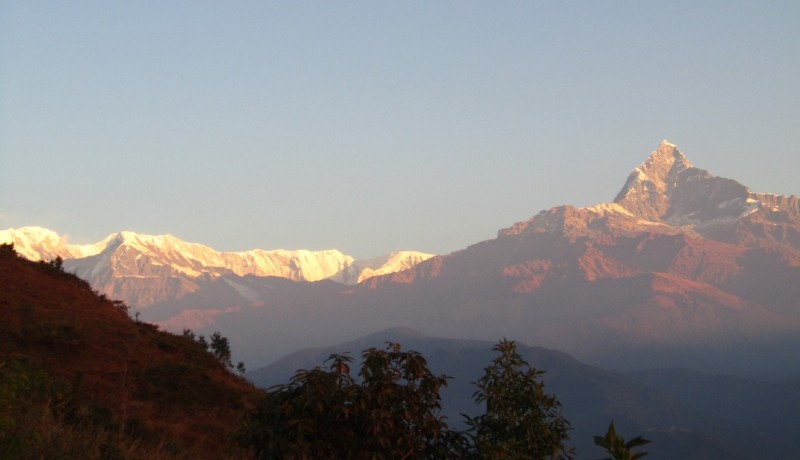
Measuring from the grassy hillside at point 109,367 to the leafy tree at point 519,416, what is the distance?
8045 mm

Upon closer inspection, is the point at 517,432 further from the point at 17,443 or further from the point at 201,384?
the point at 201,384

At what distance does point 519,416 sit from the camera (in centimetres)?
2261

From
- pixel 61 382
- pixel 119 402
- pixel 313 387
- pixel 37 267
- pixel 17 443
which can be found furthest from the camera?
pixel 37 267

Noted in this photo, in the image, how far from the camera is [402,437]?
20828 mm

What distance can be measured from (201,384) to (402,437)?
28.7m

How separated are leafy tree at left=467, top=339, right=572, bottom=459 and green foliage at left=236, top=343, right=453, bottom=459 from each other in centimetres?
149

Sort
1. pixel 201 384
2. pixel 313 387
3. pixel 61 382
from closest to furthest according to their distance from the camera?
pixel 313 387, pixel 61 382, pixel 201 384

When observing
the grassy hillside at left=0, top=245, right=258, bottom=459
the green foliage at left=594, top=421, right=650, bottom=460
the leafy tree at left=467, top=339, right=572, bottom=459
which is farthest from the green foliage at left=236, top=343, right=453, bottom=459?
the green foliage at left=594, top=421, right=650, bottom=460

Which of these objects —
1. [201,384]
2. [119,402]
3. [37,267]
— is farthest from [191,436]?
[37,267]

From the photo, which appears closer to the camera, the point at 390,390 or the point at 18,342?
the point at 390,390

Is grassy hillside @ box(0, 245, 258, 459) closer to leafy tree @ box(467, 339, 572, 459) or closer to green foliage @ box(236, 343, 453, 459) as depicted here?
green foliage @ box(236, 343, 453, 459)

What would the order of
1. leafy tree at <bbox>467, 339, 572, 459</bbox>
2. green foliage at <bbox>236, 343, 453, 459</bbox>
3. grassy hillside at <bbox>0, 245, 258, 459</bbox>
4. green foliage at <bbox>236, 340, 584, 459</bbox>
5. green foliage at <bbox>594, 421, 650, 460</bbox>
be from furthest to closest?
grassy hillside at <bbox>0, 245, 258, 459</bbox> → leafy tree at <bbox>467, 339, 572, 459</bbox> → green foliage at <bbox>236, 340, 584, 459</bbox> → green foliage at <bbox>236, 343, 453, 459</bbox> → green foliage at <bbox>594, 421, 650, 460</bbox>

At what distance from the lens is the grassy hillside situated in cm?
3234

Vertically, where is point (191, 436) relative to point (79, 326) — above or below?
below
